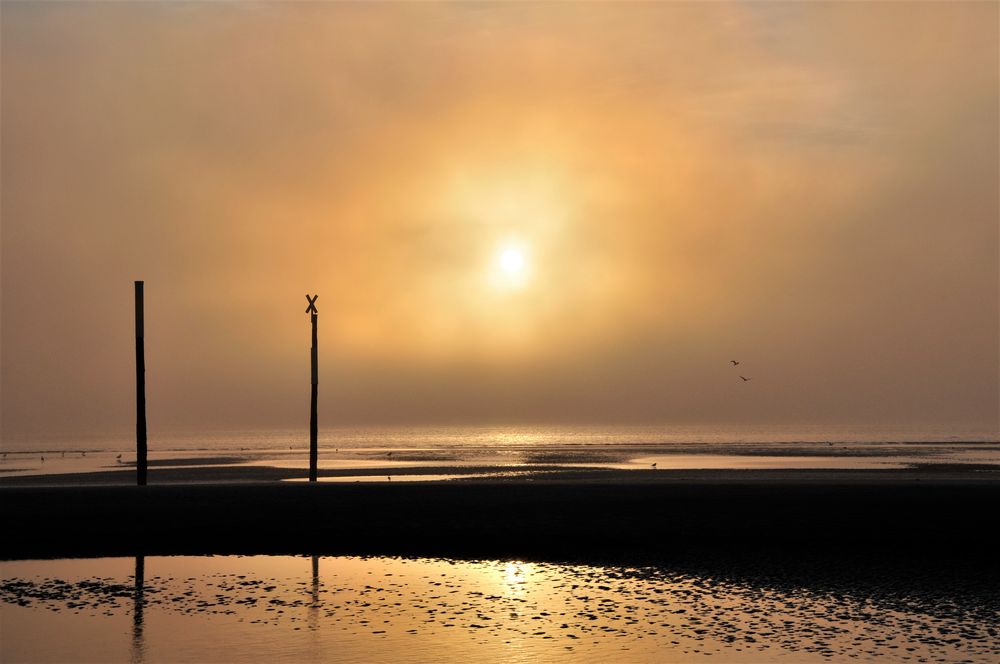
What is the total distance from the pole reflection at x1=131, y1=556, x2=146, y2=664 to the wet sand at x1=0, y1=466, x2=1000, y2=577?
2545 mm

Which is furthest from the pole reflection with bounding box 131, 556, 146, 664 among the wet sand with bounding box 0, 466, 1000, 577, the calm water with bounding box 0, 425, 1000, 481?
the calm water with bounding box 0, 425, 1000, 481

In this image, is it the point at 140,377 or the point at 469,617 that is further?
the point at 140,377

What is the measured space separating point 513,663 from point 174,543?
15009mm

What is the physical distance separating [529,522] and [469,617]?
11963 millimetres

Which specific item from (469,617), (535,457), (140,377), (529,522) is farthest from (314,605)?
(535,457)

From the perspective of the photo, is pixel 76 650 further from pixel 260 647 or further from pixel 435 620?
pixel 435 620

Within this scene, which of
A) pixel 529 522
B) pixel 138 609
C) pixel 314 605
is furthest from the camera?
pixel 529 522

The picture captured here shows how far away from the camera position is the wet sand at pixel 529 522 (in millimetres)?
23797

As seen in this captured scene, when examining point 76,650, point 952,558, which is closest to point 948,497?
point 952,558

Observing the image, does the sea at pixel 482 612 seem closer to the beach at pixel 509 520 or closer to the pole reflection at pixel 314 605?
the pole reflection at pixel 314 605

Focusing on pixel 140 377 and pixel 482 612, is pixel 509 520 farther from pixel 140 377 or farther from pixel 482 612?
pixel 140 377

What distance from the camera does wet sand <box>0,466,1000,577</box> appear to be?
937 inches

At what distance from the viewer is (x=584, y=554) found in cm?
2323

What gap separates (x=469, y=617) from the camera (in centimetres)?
1602
